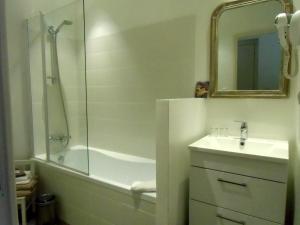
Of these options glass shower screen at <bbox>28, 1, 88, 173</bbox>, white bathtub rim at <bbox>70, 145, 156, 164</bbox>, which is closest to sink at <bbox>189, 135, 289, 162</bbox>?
white bathtub rim at <bbox>70, 145, 156, 164</bbox>

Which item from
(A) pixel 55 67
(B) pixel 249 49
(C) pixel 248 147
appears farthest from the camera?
(A) pixel 55 67

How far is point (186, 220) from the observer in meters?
1.73

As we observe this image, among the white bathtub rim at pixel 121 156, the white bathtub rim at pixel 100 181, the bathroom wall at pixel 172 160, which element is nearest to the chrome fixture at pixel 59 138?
the white bathtub rim at pixel 121 156

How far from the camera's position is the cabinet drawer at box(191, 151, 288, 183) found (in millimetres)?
1271

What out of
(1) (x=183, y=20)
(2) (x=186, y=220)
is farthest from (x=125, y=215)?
(1) (x=183, y=20)

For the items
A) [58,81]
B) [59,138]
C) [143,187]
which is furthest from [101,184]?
[58,81]

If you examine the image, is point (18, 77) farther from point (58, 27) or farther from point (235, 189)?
point (235, 189)

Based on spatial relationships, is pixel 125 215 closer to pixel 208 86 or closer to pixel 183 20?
pixel 208 86

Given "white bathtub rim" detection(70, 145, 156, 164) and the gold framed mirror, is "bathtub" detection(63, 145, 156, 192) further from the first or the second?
the gold framed mirror

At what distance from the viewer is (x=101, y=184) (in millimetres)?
1935

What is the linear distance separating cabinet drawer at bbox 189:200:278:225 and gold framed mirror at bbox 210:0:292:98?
2.91 ft

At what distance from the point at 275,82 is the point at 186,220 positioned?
124 cm

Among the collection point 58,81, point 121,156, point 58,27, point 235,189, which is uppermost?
point 58,27

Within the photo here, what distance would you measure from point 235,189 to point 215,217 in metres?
0.25
